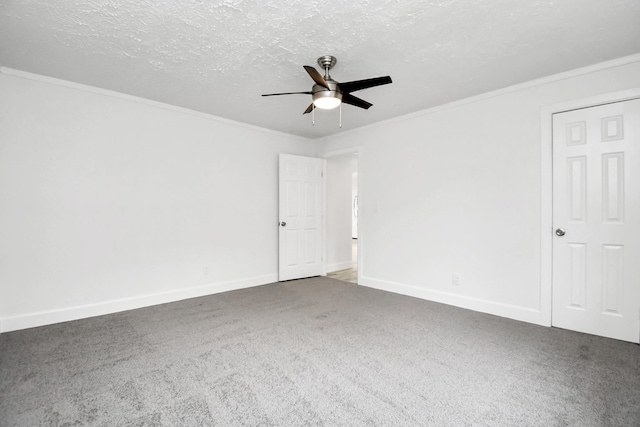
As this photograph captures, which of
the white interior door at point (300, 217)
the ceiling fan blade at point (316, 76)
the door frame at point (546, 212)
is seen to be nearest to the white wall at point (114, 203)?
the white interior door at point (300, 217)

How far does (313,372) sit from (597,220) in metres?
2.88

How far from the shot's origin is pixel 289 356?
7.87 ft

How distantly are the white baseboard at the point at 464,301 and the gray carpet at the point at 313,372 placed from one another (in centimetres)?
16

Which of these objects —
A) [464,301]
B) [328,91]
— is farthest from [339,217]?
[328,91]

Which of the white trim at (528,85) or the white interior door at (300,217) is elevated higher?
the white trim at (528,85)

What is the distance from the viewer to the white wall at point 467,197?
3.12m

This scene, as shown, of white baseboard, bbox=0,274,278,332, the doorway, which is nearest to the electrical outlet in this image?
the doorway

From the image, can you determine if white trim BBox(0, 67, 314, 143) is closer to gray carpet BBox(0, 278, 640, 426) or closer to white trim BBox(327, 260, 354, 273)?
gray carpet BBox(0, 278, 640, 426)

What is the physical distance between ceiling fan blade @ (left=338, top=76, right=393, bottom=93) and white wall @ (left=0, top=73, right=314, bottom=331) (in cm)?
247

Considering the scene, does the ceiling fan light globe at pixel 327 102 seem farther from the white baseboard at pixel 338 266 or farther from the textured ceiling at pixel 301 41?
the white baseboard at pixel 338 266

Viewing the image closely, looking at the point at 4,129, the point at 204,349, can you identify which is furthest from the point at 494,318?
the point at 4,129

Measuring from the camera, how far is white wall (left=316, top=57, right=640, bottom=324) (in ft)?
10.2

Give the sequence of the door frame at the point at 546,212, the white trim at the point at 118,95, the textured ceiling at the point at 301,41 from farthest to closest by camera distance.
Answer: the door frame at the point at 546,212 → the white trim at the point at 118,95 → the textured ceiling at the point at 301,41

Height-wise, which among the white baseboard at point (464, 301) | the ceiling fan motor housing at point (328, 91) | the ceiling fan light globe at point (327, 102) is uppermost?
the ceiling fan motor housing at point (328, 91)
